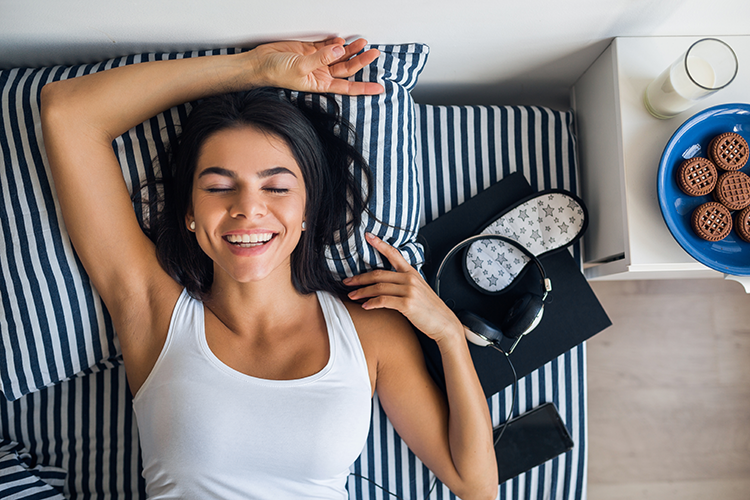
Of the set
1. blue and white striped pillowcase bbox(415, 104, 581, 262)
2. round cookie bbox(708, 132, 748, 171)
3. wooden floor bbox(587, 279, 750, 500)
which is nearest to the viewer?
round cookie bbox(708, 132, 748, 171)

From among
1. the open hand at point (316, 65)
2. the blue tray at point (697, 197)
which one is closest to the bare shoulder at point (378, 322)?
the open hand at point (316, 65)

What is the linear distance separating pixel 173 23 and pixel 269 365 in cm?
91

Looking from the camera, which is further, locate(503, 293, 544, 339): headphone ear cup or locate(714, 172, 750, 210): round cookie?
locate(503, 293, 544, 339): headphone ear cup

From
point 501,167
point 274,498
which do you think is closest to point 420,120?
point 501,167

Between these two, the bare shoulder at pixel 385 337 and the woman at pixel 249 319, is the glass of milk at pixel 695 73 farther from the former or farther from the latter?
the bare shoulder at pixel 385 337

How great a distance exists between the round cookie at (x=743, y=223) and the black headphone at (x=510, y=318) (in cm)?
46

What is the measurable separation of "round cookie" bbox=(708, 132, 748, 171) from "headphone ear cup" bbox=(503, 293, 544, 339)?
0.54m

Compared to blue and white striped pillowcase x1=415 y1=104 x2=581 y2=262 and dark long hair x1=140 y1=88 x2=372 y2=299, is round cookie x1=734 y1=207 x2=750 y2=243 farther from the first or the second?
dark long hair x1=140 y1=88 x2=372 y2=299

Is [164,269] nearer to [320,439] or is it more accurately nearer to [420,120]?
[320,439]

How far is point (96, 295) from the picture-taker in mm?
1191

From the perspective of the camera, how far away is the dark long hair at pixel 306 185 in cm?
113

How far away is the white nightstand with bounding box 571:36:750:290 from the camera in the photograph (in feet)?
3.76

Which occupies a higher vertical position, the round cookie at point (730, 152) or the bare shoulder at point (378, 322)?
the round cookie at point (730, 152)

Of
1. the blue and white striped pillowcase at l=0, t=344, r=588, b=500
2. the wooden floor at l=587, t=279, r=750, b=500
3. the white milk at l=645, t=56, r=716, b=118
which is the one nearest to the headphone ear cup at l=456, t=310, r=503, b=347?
the blue and white striped pillowcase at l=0, t=344, r=588, b=500
